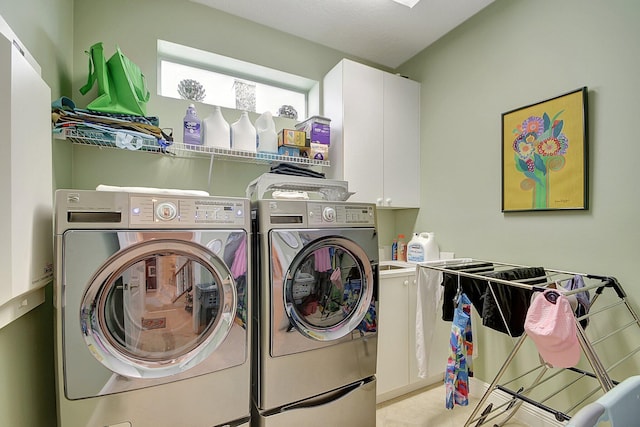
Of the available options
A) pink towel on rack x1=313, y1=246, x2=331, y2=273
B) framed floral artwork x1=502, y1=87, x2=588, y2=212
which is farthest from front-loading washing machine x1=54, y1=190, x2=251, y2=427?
framed floral artwork x1=502, y1=87, x2=588, y2=212

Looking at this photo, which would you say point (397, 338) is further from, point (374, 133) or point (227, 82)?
point (227, 82)

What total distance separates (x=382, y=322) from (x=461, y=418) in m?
0.75

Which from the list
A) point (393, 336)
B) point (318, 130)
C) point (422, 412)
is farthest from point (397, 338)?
point (318, 130)

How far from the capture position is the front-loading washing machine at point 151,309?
102 cm

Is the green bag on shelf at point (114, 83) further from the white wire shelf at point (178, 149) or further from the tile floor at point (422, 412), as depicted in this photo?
the tile floor at point (422, 412)

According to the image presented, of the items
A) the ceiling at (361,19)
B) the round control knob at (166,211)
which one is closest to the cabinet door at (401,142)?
the ceiling at (361,19)

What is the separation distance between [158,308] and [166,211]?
1.28ft

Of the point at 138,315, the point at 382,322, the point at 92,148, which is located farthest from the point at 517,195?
the point at 92,148

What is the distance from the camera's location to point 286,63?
2.41 meters

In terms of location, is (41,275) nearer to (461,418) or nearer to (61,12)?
(61,12)

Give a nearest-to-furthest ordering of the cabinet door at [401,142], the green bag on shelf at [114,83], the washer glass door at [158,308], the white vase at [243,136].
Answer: the washer glass door at [158,308], the green bag on shelf at [114,83], the white vase at [243,136], the cabinet door at [401,142]

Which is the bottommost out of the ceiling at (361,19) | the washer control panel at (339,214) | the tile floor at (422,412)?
the tile floor at (422,412)

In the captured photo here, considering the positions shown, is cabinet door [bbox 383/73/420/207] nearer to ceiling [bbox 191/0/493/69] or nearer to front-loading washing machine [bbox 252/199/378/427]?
ceiling [bbox 191/0/493/69]

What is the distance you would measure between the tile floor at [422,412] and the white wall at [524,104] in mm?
371
